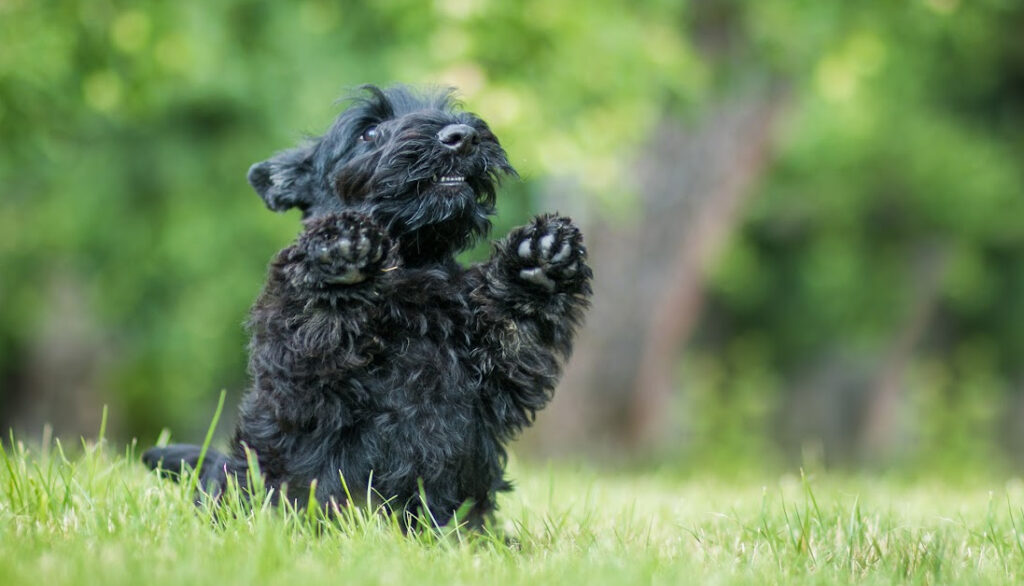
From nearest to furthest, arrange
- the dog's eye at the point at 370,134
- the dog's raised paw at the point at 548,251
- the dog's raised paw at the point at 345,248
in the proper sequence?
the dog's raised paw at the point at 345,248 → the dog's raised paw at the point at 548,251 → the dog's eye at the point at 370,134

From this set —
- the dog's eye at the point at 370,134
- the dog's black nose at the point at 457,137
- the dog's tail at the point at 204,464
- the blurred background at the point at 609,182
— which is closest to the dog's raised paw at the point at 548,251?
the dog's black nose at the point at 457,137

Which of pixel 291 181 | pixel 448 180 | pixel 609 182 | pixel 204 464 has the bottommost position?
pixel 204 464

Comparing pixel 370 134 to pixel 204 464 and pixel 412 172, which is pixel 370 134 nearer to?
pixel 412 172

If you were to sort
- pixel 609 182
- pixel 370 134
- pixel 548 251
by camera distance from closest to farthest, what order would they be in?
1. pixel 548 251
2. pixel 370 134
3. pixel 609 182

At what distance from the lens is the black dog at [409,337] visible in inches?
145

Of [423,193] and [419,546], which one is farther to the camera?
[423,193]

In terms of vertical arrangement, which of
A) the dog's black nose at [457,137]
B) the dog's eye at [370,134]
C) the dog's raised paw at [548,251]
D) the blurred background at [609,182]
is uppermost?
the blurred background at [609,182]

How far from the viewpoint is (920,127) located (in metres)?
16.1

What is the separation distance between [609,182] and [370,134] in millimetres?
5390

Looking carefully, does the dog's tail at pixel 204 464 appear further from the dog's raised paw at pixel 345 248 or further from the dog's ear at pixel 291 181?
the dog's ear at pixel 291 181

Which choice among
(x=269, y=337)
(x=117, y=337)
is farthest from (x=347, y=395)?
(x=117, y=337)

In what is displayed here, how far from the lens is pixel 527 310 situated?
382 cm

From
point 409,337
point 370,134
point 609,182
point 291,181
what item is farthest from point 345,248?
point 609,182

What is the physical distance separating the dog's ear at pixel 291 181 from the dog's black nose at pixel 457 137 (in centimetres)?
74
